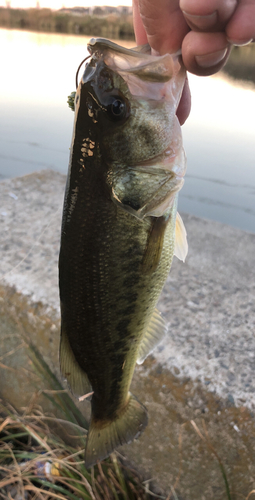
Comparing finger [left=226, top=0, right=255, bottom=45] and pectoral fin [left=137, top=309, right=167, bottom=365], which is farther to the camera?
pectoral fin [left=137, top=309, right=167, bottom=365]

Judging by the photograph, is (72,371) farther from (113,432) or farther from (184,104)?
(184,104)

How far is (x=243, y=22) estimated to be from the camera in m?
0.87

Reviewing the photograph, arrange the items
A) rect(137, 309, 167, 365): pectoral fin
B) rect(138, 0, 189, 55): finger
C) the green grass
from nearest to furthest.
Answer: rect(138, 0, 189, 55): finger → rect(137, 309, 167, 365): pectoral fin → the green grass

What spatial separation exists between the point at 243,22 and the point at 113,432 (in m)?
1.28

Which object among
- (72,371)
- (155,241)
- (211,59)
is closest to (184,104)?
(211,59)

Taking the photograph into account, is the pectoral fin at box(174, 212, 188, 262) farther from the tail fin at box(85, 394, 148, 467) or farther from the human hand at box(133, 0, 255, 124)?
the tail fin at box(85, 394, 148, 467)

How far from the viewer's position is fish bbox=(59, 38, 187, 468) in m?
0.93

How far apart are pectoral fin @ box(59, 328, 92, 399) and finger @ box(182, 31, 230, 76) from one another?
0.83 meters

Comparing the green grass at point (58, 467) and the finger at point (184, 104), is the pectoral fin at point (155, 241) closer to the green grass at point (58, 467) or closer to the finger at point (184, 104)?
the finger at point (184, 104)

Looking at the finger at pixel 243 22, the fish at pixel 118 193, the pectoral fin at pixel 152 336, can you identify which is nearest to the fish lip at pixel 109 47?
the fish at pixel 118 193

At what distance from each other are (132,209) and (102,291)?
0.85 ft

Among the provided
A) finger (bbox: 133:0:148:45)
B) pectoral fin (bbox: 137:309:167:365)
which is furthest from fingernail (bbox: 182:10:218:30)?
pectoral fin (bbox: 137:309:167:365)

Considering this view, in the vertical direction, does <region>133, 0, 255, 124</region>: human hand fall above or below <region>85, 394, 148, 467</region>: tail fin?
above

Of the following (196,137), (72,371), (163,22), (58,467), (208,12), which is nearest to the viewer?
(208,12)
